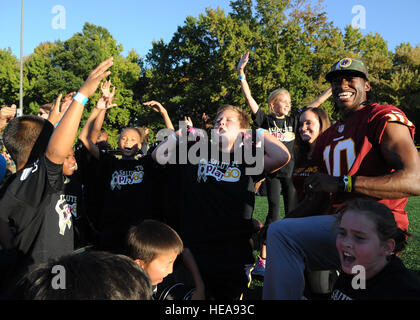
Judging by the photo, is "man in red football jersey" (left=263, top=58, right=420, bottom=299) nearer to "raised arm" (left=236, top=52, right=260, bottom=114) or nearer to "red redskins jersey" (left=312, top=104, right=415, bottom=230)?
"red redskins jersey" (left=312, top=104, right=415, bottom=230)

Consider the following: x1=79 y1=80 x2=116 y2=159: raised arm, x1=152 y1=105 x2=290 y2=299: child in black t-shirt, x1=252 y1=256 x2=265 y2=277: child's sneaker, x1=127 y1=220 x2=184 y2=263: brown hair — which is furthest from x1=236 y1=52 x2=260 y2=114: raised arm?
x1=127 y1=220 x2=184 y2=263: brown hair

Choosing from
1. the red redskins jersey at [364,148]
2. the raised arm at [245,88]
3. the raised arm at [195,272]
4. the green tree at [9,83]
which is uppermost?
the green tree at [9,83]

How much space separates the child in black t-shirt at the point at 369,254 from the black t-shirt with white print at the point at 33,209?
1.85 m

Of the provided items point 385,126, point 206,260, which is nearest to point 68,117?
point 206,260

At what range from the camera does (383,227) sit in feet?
6.17

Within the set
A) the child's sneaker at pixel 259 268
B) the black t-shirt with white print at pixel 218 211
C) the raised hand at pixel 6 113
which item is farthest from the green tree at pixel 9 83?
the black t-shirt with white print at pixel 218 211

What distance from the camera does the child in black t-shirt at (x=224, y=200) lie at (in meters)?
3.18

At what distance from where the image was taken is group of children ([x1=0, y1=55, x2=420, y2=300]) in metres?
1.85

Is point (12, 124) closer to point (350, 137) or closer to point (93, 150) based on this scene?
point (93, 150)

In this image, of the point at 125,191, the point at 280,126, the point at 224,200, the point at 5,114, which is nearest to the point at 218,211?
the point at 224,200

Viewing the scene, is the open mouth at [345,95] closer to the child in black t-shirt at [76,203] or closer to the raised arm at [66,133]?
the raised arm at [66,133]

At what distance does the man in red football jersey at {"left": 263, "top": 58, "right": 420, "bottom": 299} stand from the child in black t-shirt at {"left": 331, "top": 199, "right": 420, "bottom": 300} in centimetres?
19
